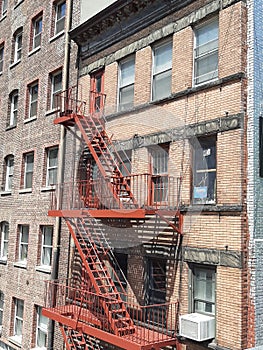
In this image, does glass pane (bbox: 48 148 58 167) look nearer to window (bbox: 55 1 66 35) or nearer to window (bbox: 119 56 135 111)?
window (bbox: 119 56 135 111)

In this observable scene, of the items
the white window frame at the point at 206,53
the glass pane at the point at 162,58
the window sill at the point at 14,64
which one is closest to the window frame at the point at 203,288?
the white window frame at the point at 206,53

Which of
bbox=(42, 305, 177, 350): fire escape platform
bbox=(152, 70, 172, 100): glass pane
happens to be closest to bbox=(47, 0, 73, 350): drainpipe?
bbox=(42, 305, 177, 350): fire escape platform

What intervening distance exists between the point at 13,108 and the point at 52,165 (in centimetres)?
588

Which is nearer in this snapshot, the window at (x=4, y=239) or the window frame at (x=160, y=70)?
the window frame at (x=160, y=70)

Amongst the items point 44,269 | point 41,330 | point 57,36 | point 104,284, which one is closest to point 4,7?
point 57,36

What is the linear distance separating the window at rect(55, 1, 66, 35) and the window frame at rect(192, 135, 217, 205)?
10.3 m

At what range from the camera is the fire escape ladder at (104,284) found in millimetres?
11617

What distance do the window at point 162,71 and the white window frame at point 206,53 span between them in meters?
1.08

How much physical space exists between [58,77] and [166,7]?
282 inches

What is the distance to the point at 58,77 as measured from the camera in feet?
61.4

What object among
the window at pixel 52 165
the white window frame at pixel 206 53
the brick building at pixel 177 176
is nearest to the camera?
the brick building at pixel 177 176

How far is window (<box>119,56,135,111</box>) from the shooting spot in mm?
14359

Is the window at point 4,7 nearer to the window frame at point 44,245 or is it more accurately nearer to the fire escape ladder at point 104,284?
the window frame at point 44,245

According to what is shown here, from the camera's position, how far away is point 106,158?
13.5m
